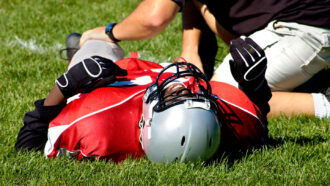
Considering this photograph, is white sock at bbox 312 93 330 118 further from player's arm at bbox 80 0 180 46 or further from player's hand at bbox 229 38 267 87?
player's arm at bbox 80 0 180 46

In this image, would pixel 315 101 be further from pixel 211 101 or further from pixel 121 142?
pixel 121 142

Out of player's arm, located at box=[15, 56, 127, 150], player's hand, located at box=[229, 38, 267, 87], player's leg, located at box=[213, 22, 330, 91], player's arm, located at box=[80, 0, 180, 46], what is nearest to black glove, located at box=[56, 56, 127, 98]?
player's arm, located at box=[15, 56, 127, 150]

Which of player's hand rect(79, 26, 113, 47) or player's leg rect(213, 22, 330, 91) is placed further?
player's hand rect(79, 26, 113, 47)

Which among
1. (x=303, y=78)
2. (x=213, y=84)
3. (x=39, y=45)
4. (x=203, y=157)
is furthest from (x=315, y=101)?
(x=39, y=45)

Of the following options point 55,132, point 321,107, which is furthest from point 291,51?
point 55,132

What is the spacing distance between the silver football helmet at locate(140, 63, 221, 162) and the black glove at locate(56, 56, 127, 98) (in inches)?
14.2

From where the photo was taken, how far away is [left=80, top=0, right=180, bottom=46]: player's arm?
13.4ft

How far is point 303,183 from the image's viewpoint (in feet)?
8.31

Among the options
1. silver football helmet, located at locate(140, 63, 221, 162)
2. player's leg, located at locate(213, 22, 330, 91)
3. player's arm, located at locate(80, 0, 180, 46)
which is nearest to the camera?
silver football helmet, located at locate(140, 63, 221, 162)

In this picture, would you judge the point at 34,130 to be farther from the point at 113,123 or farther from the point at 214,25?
the point at 214,25

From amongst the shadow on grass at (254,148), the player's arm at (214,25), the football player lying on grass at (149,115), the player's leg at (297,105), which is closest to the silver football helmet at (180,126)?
the football player lying on grass at (149,115)

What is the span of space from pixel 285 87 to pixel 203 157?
5.39ft

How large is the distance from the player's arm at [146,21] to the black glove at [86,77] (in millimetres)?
1386

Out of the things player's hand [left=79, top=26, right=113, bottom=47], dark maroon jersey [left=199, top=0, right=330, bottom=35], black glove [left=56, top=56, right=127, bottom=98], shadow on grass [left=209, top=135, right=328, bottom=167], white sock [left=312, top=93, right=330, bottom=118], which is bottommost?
white sock [left=312, top=93, right=330, bottom=118]
